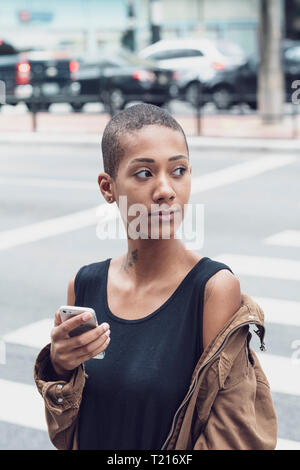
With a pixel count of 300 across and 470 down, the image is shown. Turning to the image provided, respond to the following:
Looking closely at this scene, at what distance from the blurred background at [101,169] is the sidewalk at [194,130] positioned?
0.15 ft

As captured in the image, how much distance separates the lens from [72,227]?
34.6 feet

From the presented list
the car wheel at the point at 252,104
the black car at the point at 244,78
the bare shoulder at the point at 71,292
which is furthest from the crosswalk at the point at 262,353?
the black car at the point at 244,78

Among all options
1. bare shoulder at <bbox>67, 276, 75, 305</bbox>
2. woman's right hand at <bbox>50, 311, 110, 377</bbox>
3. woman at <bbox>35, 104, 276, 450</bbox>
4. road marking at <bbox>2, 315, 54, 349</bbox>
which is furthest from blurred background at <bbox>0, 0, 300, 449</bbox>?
woman's right hand at <bbox>50, 311, 110, 377</bbox>

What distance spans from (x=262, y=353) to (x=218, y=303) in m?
4.20

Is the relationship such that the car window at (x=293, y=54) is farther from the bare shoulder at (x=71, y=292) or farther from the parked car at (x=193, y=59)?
the bare shoulder at (x=71, y=292)

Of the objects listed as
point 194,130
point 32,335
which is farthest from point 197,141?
point 32,335

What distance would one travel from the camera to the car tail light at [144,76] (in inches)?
966

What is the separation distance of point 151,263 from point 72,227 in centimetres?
833

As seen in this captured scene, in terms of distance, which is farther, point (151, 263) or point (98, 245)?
point (98, 245)

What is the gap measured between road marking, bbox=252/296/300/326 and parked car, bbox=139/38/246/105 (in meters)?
18.6

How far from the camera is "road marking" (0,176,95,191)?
13.6 metres

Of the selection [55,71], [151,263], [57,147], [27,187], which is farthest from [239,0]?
[151,263]
